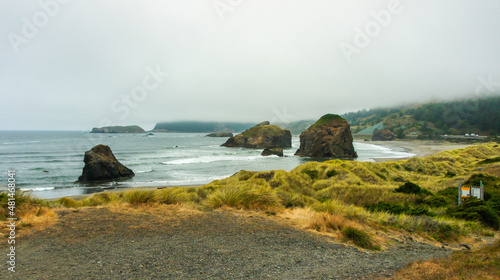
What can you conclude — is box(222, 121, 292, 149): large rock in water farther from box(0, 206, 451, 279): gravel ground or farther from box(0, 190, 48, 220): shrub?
box(0, 206, 451, 279): gravel ground

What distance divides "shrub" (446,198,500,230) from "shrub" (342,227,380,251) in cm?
563

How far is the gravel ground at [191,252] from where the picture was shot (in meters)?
3.83

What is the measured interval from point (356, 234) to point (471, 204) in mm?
7058

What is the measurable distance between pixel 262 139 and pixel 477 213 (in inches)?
3143

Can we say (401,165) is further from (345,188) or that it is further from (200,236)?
(200,236)

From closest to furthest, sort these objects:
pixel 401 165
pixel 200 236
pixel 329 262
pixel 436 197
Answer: pixel 329 262, pixel 200 236, pixel 436 197, pixel 401 165

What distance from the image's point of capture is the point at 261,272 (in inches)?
153

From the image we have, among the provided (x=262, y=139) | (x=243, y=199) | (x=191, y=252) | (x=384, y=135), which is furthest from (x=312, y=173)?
(x=384, y=135)

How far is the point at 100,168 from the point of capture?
A: 28.3m

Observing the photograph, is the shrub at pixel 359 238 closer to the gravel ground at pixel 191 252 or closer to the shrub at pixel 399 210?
the gravel ground at pixel 191 252

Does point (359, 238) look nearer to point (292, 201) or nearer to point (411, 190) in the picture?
point (292, 201)

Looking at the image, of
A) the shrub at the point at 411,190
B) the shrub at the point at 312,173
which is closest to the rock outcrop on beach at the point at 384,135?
the shrub at the point at 312,173

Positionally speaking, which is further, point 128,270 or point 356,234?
point 356,234

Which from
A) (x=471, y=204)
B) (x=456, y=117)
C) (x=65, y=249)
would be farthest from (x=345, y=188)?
(x=456, y=117)
